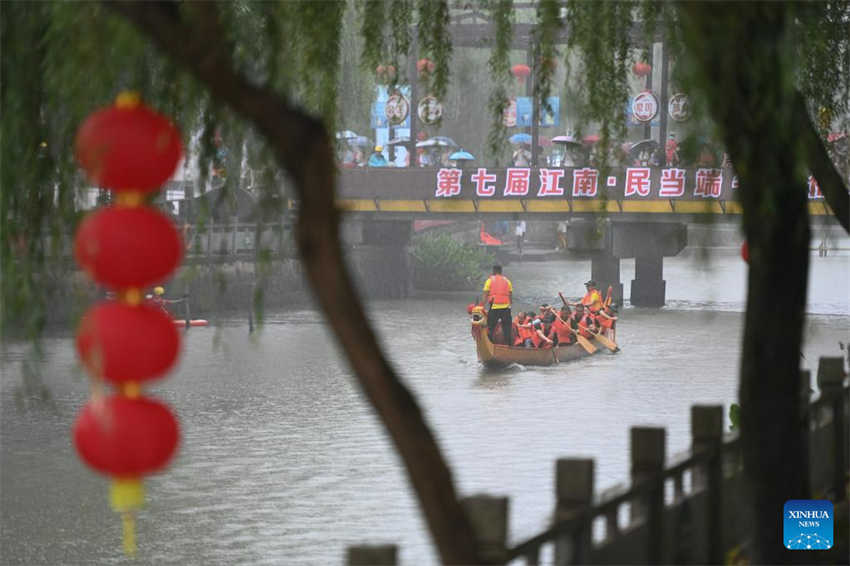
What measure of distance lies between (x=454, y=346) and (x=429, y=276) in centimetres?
1141

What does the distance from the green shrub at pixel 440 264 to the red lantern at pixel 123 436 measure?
3733 cm

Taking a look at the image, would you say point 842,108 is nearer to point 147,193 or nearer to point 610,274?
point 147,193

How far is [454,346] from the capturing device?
2975 centimetres

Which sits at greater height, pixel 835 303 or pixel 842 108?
pixel 842 108

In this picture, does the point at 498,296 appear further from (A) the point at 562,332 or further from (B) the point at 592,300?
A: (B) the point at 592,300

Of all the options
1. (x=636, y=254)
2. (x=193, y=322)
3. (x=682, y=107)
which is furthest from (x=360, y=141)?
(x=682, y=107)

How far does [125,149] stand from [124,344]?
470 millimetres

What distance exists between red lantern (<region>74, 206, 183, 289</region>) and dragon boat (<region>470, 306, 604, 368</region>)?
71.4 feet

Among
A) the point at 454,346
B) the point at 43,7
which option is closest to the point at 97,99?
the point at 43,7

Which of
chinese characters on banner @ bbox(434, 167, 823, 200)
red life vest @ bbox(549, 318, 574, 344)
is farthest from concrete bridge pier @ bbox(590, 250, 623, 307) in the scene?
red life vest @ bbox(549, 318, 574, 344)

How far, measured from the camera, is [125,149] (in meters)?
3.54

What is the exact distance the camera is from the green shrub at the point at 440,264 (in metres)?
41.0

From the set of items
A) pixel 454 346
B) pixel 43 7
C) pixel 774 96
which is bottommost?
pixel 454 346

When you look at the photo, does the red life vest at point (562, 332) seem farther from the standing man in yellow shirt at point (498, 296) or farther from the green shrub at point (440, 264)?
the green shrub at point (440, 264)
